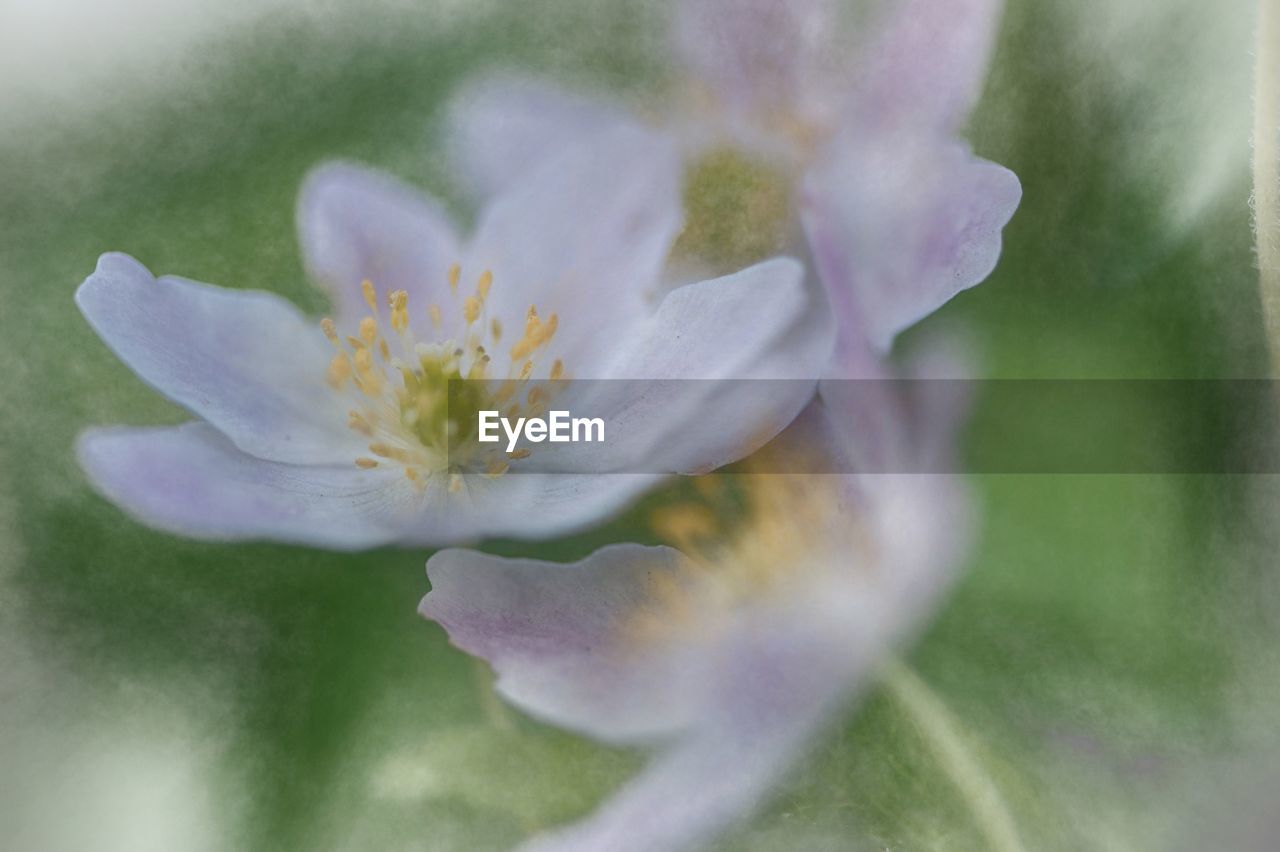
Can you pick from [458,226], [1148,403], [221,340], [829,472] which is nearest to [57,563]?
[221,340]

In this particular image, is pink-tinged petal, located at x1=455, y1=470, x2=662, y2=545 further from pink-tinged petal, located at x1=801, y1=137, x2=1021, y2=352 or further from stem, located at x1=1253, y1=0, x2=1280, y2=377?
stem, located at x1=1253, y1=0, x2=1280, y2=377

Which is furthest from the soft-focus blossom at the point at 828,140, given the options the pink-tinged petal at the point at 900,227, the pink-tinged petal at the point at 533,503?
the pink-tinged petal at the point at 533,503

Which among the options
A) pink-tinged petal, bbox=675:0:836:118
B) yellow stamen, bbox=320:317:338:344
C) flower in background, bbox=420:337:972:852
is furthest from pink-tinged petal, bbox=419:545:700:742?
pink-tinged petal, bbox=675:0:836:118

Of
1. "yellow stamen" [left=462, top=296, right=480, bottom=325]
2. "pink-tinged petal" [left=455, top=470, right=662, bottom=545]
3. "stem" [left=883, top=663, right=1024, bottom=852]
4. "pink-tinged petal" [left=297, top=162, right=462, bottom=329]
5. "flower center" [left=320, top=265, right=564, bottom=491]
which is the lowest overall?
"stem" [left=883, top=663, right=1024, bottom=852]

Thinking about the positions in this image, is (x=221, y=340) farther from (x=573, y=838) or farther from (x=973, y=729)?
(x=973, y=729)

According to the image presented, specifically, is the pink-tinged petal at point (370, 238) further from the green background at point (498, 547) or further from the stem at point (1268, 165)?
the stem at point (1268, 165)

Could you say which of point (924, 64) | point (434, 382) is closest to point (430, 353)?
point (434, 382)
